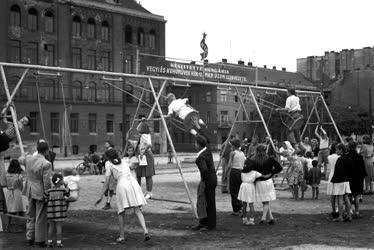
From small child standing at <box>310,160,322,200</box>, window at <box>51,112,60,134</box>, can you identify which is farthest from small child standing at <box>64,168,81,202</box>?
window at <box>51,112,60,134</box>

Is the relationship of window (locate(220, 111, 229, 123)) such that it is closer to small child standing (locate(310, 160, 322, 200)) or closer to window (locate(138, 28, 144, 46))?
window (locate(138, 28, 144, 46))

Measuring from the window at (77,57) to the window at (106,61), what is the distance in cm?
281

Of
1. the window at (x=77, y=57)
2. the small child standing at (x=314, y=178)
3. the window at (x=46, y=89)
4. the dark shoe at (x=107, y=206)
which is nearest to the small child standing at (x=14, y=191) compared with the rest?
the dark shoe at (x=107, y=206)

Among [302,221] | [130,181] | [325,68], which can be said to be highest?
[325,68]

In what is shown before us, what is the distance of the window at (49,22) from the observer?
61031mm

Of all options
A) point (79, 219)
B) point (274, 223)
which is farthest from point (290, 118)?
point (79, 219)

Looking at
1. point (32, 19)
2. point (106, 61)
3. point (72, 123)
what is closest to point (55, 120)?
point (72, 123)

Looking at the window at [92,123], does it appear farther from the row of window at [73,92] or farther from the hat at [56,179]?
→ the hat at [56,179]

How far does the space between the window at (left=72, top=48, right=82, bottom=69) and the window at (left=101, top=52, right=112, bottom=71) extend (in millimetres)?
2809

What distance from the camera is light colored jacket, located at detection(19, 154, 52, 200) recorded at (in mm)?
10180

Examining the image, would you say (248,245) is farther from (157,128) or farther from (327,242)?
(157,128)

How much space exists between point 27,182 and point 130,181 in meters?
1.83

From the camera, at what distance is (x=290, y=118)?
18.5 meters

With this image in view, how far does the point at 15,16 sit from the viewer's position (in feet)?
193
